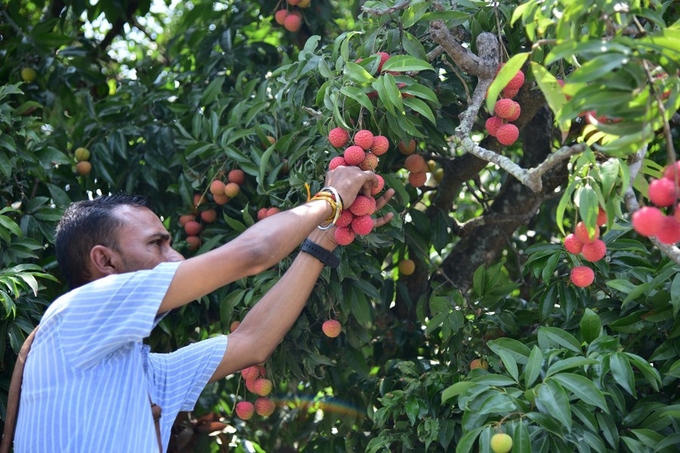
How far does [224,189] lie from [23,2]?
65.2 inches

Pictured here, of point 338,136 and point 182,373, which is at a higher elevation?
point 338,136

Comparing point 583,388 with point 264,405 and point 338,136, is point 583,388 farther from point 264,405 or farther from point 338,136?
point 264,405

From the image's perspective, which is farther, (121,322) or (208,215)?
(208,215)

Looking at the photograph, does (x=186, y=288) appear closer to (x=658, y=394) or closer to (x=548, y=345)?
(x=548, y=345)

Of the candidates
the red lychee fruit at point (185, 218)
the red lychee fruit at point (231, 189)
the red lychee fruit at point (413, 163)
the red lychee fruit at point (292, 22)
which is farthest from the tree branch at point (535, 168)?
the red lychee fruit at point (292, 22)

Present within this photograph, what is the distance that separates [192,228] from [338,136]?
0.88 m

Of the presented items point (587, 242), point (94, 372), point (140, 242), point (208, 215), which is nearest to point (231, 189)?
point (208, 215)

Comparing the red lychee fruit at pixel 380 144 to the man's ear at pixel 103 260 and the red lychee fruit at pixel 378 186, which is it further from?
the man's ear at pixel 103 260

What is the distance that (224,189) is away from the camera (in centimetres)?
291

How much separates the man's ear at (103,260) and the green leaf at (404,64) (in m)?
0.75

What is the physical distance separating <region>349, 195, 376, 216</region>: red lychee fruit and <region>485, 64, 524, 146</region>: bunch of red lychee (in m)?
0.37

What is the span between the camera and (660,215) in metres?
1.44

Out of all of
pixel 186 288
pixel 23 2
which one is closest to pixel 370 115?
pixel 186 288

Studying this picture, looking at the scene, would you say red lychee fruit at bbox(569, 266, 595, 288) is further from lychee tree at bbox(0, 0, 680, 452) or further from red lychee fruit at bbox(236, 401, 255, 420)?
red lychee fruit at bbox(236, 401, 255, 420)
